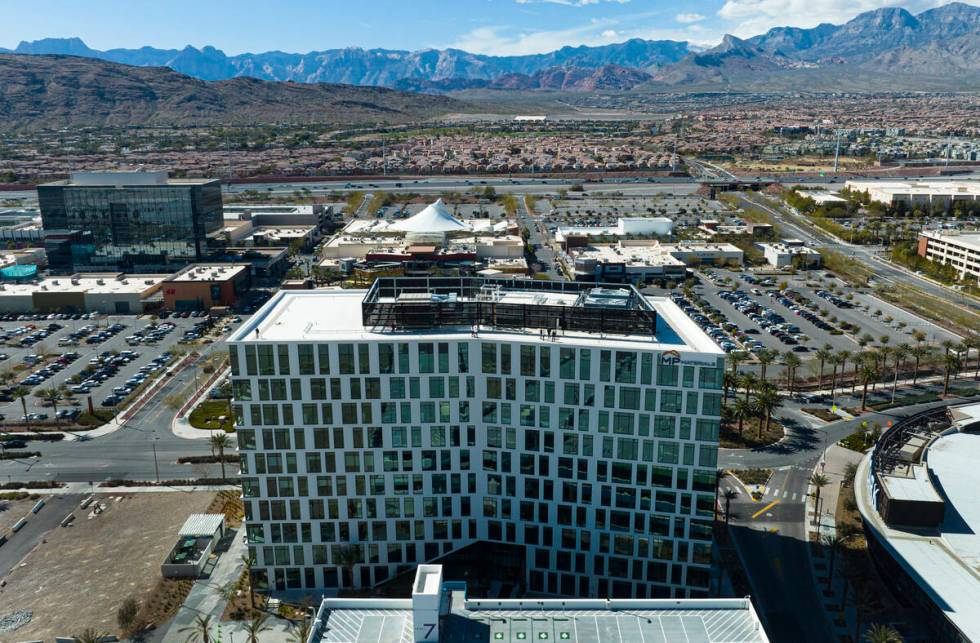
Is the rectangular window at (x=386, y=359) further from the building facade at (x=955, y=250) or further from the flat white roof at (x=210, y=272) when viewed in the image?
the building facade at (x=955, y=250)

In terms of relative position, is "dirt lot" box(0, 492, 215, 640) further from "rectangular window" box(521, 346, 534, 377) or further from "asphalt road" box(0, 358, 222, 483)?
"rectangular window" box(521, 346, 534, 377)

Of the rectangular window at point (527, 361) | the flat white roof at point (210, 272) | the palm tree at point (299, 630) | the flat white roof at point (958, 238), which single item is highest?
the rectangular window at point (527, 361)

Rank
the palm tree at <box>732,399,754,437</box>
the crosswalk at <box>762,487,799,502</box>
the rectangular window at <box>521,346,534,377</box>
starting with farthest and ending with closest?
the palm tree at <box>732,399,754,437</box>
the crosswalk at <box>762,487,799,502</box>
the rectangular window at <box>521,346,534,377</box>

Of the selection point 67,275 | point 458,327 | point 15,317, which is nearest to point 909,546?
point 458,327

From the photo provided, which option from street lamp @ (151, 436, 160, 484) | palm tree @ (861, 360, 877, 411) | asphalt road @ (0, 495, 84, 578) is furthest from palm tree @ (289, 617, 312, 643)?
palm tree @ (861, 360, 877, 411)

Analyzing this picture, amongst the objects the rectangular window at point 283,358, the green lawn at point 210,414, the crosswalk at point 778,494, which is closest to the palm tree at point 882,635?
the crosswalk at point 778,494

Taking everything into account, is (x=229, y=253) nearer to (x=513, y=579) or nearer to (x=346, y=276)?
(x=346, y=276)
